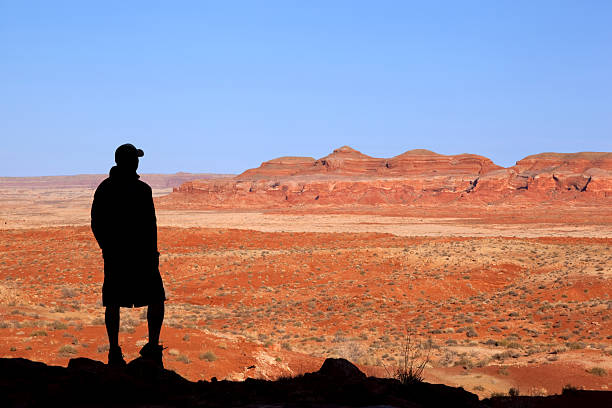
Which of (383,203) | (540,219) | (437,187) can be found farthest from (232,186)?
(540,219)

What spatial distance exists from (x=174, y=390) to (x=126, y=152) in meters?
2.38

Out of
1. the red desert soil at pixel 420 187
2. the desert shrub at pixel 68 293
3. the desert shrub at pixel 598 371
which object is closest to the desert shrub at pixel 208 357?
the desert shrub at pixel 598 371

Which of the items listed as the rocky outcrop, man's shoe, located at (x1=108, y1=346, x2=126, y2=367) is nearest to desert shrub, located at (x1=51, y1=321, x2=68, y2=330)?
the rocky outcrop

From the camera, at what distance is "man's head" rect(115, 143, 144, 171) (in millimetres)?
5092

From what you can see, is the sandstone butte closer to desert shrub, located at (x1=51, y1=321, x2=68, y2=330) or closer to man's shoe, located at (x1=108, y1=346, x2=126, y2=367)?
desert shrub, located at (x1=51, y1=321, x2=68, y2=330)

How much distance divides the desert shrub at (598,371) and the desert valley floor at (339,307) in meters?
0.04

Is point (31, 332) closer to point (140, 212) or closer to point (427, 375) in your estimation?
point (140, 212)

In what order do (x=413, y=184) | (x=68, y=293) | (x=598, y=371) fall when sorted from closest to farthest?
(x=598, y=371) < (x=68, y=293) < (x=413, y=184)

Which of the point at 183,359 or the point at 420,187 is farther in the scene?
the point at 420,187

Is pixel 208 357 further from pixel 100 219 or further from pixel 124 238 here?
pixel 100 219

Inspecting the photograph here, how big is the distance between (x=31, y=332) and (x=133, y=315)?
5.59 meters

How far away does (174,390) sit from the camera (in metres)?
4.65

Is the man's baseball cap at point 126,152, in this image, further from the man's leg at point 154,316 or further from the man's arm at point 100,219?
the man's leg at point 154,316

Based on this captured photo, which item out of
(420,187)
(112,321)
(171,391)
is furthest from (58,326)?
(420,187)
